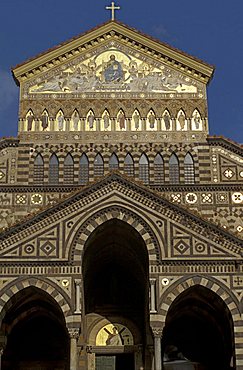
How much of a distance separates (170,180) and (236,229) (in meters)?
3.58

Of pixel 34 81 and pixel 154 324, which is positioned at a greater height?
pixel 34 81

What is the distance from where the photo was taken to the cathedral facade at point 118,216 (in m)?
24.3

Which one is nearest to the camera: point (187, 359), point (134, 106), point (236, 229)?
point (187, 359)

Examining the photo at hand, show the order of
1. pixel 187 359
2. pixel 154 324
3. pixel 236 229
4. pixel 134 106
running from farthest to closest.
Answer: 1. pixel 134 106
2. pixel 236 229
3. pixel 187 359
4. pixel 154 324

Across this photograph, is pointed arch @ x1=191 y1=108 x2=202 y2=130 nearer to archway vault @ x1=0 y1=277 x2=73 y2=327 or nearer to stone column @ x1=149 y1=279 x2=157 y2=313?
stone column @ x1=149 y1=279 x2=157 y2=313

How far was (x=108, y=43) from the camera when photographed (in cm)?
3362

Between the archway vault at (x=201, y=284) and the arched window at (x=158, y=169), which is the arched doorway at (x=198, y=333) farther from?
the arched window at (x=158, y=169)

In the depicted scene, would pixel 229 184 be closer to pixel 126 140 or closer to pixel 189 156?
pixel 189 156

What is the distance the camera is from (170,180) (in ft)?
101

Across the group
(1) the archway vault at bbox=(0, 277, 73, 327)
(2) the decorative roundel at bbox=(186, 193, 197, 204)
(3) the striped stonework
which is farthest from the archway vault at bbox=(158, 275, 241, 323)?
(2) the decorative roundel at bbox=(186, 193, 197, 204)

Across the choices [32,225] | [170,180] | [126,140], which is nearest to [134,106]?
[126,140]

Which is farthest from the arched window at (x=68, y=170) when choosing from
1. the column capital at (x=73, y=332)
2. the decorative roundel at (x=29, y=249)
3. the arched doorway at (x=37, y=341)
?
the column capital at (x=73, y=332)

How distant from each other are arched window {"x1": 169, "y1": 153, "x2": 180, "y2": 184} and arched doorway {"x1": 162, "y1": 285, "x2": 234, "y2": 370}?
6.25 m

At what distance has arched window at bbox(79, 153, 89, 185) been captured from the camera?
30.8 m
